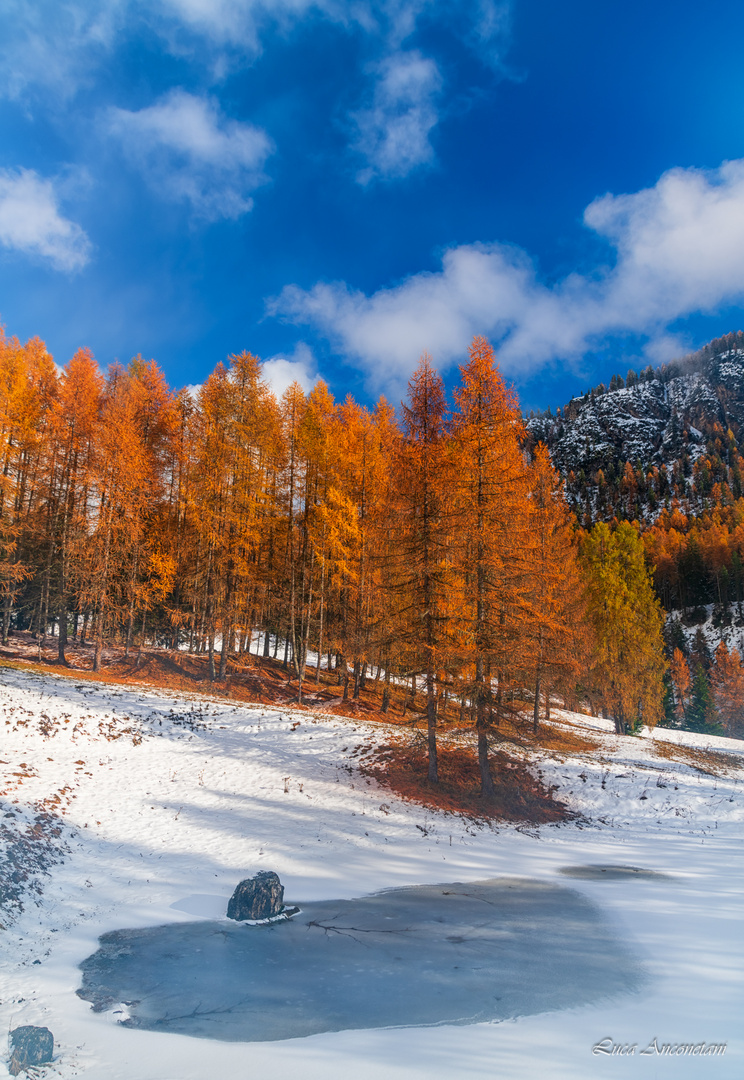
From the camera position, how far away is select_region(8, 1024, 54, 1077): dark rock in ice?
16.6 feet

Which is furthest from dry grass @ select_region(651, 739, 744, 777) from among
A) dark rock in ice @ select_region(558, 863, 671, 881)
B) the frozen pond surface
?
the frozen pond surface

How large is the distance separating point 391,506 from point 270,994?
44.2ft

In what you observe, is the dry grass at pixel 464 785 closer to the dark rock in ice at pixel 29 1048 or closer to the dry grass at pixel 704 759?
the dry grass at pixel 704 759

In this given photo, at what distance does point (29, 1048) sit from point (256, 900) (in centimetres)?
448

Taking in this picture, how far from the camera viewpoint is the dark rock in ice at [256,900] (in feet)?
30.2

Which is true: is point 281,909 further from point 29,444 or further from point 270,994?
point 29,444

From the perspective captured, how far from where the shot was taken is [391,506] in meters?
18.2

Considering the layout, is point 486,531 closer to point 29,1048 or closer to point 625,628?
point 29,1048

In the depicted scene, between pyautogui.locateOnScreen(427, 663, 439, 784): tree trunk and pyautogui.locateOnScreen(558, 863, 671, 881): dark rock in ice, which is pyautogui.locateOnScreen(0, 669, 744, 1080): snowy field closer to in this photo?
pyautogui.locateOnScreen(558, 863, 671, 881): dark rock in ice

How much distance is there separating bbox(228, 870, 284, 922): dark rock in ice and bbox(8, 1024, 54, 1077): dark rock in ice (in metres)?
4.19

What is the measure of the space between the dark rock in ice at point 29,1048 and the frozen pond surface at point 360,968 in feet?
3.27

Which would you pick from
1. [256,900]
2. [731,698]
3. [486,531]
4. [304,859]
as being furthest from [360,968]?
[731,698]

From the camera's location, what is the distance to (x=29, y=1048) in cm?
518

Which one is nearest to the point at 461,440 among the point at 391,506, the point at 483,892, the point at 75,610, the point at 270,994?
the point at 391,506
